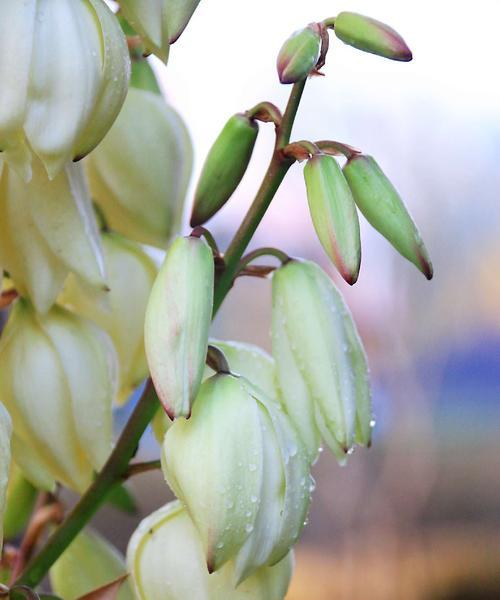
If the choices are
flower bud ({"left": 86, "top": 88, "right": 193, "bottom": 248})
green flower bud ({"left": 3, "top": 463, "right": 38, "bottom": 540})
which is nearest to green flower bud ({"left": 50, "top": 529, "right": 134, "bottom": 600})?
green flower bud ({"left": 3, "top": 463, "right": 38, "bottom": 540})

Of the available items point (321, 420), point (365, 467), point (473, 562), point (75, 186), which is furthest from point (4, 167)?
point (473, 562)

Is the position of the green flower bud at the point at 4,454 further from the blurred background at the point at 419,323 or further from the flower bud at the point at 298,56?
the blurred background at the point at 419,323

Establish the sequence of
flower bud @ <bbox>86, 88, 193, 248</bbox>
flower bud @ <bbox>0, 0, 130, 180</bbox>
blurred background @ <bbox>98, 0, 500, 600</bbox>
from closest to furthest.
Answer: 1. flower bud @ <bbox>0, 0, 130, 180</bbox>
2. flower bud @ <bbox>86, 88, 193, 248</bbox>
3. blurred background @ <bbox>98, 0, 500, 600</bbox>

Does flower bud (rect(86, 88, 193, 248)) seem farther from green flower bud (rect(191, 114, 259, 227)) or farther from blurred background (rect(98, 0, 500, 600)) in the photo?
blurred background (rect(98, 0, 500, 600))

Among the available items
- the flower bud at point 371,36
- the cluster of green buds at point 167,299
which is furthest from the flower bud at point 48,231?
the flower bud at point 371,36

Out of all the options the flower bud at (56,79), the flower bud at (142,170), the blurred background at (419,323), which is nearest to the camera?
the flower bud at (56,79)

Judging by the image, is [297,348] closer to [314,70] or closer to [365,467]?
[314,70]
